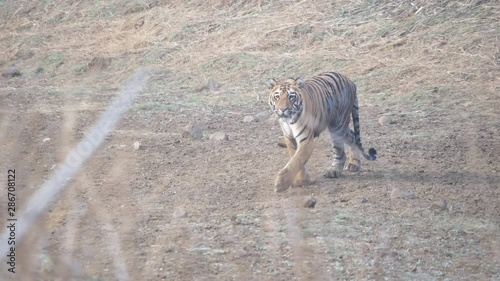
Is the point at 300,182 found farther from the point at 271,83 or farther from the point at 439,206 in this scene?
the point at 439,206

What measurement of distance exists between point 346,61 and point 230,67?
161 cm

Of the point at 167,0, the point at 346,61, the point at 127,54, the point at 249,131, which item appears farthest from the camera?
the point at 167,0

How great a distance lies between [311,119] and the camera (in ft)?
26.4

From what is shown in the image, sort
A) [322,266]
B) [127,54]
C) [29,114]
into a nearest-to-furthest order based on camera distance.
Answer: [322,266], [29,114], [127,54]

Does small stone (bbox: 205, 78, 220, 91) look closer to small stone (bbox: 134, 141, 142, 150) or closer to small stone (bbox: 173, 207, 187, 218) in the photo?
small stone (bbox: 134, 141, 142, 150)

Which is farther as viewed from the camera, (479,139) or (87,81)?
(87,81)

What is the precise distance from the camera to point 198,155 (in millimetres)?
9164

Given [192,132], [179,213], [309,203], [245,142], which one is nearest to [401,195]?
[309,203]

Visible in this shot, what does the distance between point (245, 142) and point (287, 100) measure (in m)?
1.82

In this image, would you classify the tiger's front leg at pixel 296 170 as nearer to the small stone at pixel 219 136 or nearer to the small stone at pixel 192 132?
the small stone at pixel 219 136

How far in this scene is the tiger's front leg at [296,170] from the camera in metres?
7.70

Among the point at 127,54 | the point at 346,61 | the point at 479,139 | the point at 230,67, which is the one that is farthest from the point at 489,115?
the point at 127,54

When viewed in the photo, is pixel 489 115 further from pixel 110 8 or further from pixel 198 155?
pixel 110 8

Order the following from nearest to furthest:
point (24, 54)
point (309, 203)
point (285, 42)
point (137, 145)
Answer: point (309, 203) < point (137, 145) < point (285, 42) < point (24, 54)
